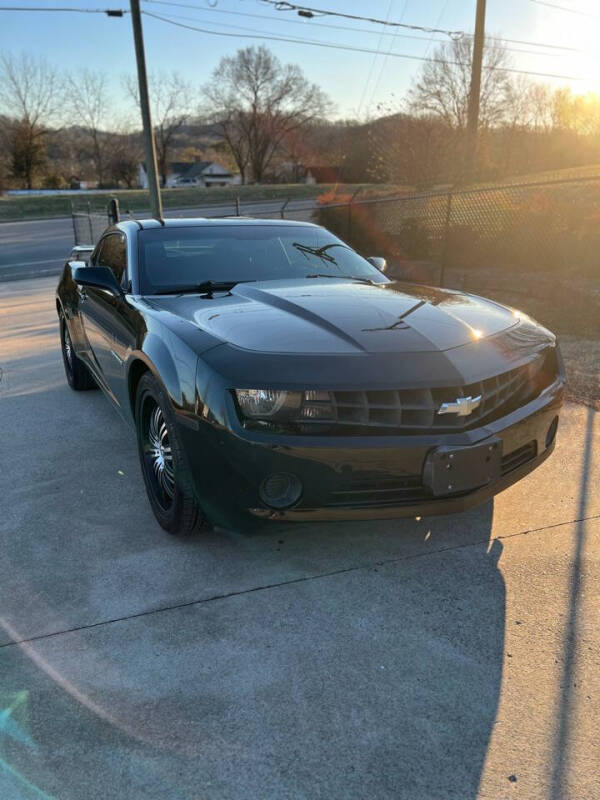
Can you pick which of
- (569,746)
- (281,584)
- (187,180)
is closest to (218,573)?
(281,584)

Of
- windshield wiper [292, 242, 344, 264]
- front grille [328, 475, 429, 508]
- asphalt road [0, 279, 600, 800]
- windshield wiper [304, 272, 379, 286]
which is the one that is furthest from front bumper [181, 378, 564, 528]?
windshield wiper [292, 242, 344, 264]

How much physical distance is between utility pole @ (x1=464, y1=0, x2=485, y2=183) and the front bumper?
1502 cm

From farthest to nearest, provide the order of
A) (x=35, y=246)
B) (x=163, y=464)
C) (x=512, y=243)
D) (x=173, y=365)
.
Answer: (x=35, y=246) → (x=512, y=243) → (x=163, y=464) → (x=173, y=365)

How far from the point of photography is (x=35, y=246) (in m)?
22.5

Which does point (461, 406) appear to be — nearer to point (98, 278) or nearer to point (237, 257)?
point (237, 257)

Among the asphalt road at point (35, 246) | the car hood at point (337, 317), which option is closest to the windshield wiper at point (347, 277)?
the car hood at point (337, 317)

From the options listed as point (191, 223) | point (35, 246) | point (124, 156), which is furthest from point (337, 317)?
point (124, 156)

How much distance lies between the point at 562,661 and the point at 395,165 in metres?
23.3

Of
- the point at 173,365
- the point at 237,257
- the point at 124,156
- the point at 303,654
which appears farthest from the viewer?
the point at 124,156

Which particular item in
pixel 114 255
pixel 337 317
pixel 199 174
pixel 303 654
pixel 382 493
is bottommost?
pixel 303 654

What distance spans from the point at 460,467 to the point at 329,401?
580mm

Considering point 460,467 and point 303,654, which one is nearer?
point 303,654

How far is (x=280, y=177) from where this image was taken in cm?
7912

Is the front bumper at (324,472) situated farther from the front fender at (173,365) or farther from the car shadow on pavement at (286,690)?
the car shadow on pavement at (286,690)
